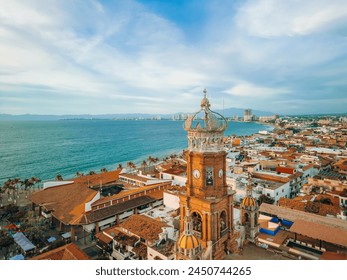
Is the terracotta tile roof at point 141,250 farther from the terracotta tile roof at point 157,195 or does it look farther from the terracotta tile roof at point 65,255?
the terracotta tile roof at point 157,195

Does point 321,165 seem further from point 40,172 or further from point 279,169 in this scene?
point 40,172

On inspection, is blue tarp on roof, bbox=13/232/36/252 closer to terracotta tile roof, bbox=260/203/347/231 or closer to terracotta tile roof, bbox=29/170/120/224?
terracotta tile roof, bbox=29/170/120/224

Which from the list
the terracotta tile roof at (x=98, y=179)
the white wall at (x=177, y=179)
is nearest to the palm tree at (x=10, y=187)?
the terracotta tile roof at (x=98, y=179)

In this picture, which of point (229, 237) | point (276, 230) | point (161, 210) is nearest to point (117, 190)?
point (161, 210)

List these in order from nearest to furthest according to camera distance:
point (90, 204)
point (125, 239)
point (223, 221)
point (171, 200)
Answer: point (223, 221) < point (125, 239) < point (90, 204) < point (171, 200)

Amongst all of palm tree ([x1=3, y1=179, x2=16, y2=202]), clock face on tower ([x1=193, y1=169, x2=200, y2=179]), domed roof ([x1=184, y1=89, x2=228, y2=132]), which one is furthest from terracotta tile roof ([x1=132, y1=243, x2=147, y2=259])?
palm tree ([x1=3, y1=179, x2=16, y2=202])

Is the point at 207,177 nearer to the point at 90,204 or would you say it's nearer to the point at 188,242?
the point at 188,242

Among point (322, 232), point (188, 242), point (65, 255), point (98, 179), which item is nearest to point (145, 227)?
point (65, 255)
